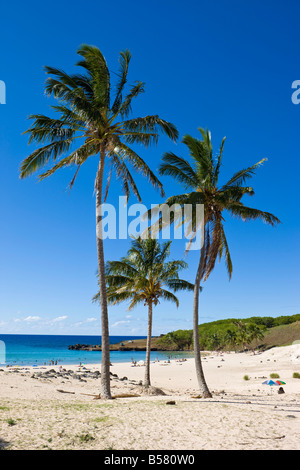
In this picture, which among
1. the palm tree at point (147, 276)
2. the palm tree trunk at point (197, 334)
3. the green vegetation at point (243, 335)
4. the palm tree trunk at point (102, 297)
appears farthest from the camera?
the green vegetation at point (243, 335)

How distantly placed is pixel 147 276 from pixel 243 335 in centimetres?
5045

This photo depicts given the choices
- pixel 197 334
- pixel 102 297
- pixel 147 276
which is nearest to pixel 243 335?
pixel 147 276

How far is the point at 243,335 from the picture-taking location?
6762cm

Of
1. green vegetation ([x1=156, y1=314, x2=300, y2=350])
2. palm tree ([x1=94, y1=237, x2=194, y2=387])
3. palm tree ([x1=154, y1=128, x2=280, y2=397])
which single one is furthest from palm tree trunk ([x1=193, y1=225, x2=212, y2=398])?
green vegetation ([x1=156, y1=314, x2=300, y2=350])

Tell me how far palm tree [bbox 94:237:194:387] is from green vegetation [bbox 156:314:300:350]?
1893 inches

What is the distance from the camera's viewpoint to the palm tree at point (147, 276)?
22516 millimetres

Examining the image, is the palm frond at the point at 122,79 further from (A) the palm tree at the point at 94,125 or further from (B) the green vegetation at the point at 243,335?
(B) the green vegetation at the point at 243,335

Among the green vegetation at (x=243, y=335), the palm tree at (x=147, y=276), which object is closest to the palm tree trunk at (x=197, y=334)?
the palm tree at (x=147, y=276)

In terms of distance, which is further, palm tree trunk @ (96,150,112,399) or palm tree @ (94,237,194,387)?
palm tree @ (94,237,194,387)

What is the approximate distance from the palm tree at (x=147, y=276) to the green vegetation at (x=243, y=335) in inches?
1893

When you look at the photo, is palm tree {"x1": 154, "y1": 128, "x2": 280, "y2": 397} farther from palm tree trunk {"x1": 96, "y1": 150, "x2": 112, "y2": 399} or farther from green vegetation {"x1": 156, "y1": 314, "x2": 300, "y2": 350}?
green vegetation {"x1": 156, "y1": 314, "x2": 300, "y2": 350}

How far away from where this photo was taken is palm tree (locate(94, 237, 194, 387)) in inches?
886
